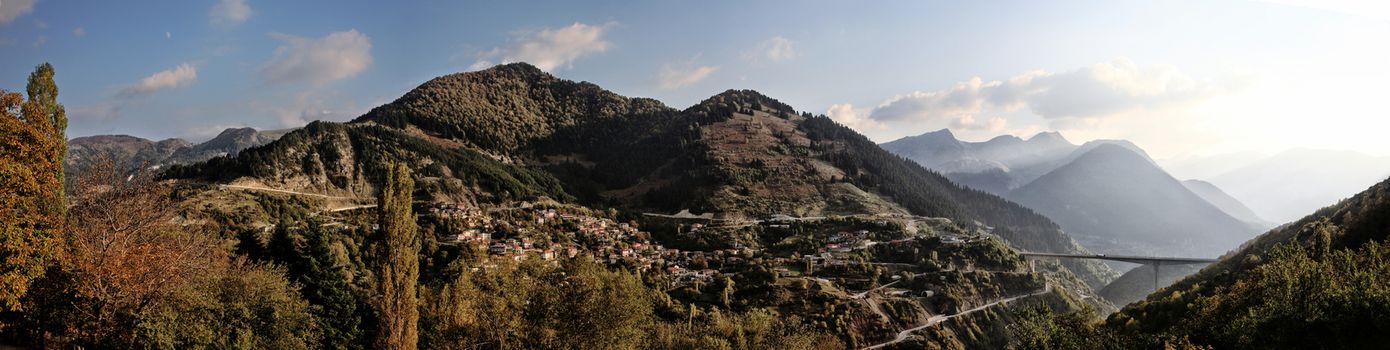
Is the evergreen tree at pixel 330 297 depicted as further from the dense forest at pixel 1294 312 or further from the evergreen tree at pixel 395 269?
the dense forest at pixel 1294 312

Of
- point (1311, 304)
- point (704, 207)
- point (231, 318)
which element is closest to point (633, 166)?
point (704, 207)

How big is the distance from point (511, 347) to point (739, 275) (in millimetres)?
55088

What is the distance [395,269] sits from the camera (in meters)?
22.1

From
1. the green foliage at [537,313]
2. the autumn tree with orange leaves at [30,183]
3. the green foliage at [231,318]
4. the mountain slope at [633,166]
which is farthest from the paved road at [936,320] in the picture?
the autumn tree with orange leaves at [30,183]

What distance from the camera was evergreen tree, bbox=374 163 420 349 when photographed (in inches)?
862

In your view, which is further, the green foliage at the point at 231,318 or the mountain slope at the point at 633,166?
the mountain slope at the point at 633,166

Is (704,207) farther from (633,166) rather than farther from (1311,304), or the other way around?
(1311,304)

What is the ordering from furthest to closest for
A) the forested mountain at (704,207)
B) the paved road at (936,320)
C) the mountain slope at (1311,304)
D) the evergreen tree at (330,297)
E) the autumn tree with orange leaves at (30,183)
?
the forested mountain at (704,207), the paved road at (936,320), the evergreen tree at (330,297), the mountain slope at (1311,304), the autumn tree with orange leaves at (30,183)

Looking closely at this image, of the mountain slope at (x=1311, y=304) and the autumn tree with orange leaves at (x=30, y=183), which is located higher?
the autumn tree with orange leaves at (x=30, y=183)

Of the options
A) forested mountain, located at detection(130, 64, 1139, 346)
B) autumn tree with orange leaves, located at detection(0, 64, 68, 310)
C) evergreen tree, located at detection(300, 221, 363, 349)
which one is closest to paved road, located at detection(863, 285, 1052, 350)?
forested mountain, located at detection(130, 64, 1139, 346)

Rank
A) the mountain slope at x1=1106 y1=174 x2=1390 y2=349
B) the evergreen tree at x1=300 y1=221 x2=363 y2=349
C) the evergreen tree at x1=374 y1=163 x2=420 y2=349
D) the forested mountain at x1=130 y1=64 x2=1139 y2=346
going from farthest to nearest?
the forested mountain at x1=130 y1=64 x2=1139 y2=346, the evergreen tree at x1=300 y1=221 x2=363 y2=349, the evergreen tree at x1=374 y1=163 x2=420 y2=349, the mountain slope at x1=1106 y1=174 x2=1390 y2=349

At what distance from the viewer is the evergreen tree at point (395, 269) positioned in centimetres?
2191

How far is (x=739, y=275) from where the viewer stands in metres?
76.9

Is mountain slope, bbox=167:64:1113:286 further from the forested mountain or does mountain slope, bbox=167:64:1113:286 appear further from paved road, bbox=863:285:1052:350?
paved road, bbox=863:285:1052:350
